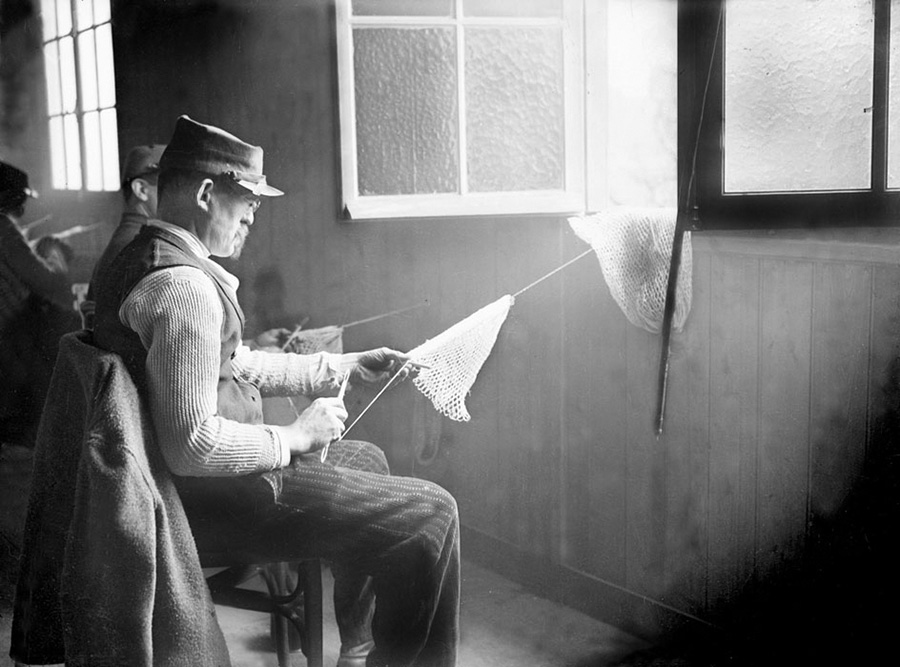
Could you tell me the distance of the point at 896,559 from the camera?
80.4 inches

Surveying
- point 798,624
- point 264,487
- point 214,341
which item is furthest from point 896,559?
point 214,341

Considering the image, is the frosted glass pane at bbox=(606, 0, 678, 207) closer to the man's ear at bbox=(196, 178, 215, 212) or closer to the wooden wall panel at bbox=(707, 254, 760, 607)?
the wooden wall panel at bbox=(707, 254, 760, 607)

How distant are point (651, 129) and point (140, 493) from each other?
5.91 ft

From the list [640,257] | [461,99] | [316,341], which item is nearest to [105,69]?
[316,341]

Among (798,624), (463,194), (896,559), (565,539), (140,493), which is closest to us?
(140,493)

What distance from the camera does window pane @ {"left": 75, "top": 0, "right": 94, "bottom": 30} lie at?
3104 mm

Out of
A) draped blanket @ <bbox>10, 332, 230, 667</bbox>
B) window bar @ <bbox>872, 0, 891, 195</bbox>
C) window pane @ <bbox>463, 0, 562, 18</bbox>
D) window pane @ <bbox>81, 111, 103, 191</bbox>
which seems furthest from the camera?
window pane @ <bbox>81, 111, 103, 191</bbox>

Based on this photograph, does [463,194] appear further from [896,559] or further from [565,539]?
[896,559]

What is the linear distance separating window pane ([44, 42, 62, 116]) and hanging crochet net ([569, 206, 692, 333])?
184cm

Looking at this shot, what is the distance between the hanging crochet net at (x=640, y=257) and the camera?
240 cm

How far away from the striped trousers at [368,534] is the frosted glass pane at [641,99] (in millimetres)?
1274

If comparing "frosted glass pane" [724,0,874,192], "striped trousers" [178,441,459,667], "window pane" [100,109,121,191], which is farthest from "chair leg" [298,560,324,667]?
"window pane" [100,109,121,191]

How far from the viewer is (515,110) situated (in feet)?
8.61

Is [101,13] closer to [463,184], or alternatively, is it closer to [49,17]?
[49,17]
